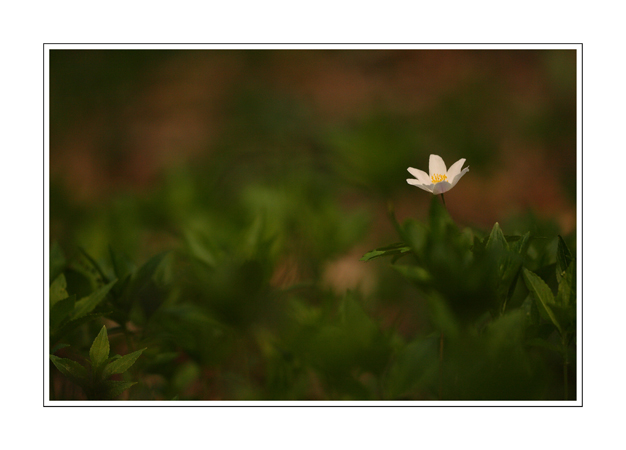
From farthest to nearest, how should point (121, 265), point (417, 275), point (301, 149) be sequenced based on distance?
1. point (301, 149)
2. point (121, 265)
3. point (417, 275)

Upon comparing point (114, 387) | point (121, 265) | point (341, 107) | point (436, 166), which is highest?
point (341, 107)

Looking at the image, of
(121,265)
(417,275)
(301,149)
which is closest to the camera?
(417,275)

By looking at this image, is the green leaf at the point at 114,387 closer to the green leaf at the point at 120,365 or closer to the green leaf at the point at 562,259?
the green leaf at the point at 120,365

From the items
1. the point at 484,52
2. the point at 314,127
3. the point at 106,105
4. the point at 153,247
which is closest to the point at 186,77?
the point at 106,105

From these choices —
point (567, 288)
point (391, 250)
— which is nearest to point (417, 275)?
point (391, 250)

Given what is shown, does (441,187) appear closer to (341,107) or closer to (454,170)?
(454,170)

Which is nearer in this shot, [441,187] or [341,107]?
[441,187]
